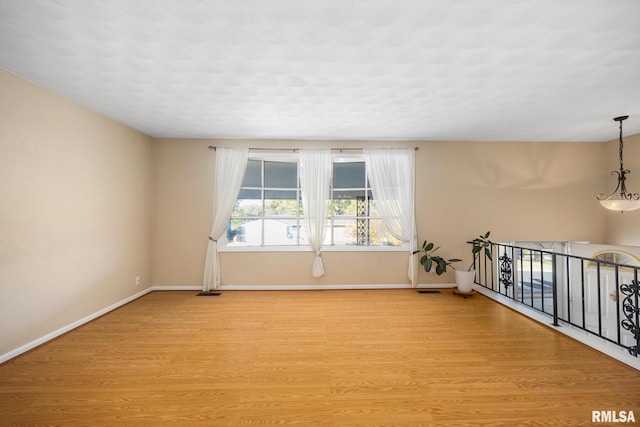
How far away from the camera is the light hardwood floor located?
5.48 feet

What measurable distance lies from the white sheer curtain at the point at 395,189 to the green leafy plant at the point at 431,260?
0.64 ft

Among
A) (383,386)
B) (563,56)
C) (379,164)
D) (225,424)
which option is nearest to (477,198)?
(379,164)

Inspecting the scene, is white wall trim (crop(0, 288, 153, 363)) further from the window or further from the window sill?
the window

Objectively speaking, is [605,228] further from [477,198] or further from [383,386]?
[383,386]

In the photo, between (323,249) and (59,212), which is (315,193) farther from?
(59,212)

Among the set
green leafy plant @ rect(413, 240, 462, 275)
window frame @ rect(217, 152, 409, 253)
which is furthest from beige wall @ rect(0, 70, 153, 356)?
green leafy plant @ rect(413, 240, 462, 275)

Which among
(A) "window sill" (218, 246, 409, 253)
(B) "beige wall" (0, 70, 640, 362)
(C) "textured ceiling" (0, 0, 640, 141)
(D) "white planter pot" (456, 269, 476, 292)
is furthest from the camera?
(A) "window sill" (218, 246, 409, 253)

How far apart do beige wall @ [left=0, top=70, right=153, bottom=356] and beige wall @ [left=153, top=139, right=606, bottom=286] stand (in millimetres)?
1003

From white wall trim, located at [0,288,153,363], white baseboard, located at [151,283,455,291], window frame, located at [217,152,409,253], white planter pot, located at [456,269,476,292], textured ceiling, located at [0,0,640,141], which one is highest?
textured ceiling, located at [0,0,640,141]

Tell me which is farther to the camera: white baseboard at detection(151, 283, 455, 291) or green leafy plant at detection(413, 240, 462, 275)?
white baseboard at detection(151, 283, 455, 291)

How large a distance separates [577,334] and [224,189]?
16.1 feet

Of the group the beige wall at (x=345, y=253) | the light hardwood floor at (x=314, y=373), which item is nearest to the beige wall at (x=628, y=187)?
the beige wall at (x=345, y=253)

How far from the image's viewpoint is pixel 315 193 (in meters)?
4.39

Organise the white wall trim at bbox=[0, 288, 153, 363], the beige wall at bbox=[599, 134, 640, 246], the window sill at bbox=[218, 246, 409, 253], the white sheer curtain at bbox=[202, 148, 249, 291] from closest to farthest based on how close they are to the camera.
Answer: the white wall trim at bbox=[0, 288, 153, 363] < the beige wall at bbox=[599, 134, 640, 246] < the white sheer curtain at bbox=[202, 148, 249, 291] < the window sill at bbox=[218, 246, 409, 253]
